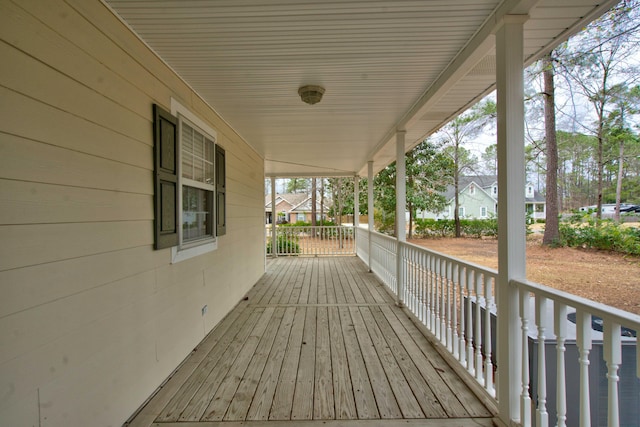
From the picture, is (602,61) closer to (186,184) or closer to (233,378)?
(186,184)

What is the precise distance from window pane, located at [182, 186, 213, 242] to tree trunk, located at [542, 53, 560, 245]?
26.0 ft

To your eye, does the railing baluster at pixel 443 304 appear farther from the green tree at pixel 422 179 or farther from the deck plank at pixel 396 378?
the green tree at pixel 422 179

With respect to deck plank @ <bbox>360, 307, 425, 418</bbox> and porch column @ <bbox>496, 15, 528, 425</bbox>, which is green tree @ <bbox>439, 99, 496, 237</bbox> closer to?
deck plank @ <bbox>360, 307, 425, 418</bbox>

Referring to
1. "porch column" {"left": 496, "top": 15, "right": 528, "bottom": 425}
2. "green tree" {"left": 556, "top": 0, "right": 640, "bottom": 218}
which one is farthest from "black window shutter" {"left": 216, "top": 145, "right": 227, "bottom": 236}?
"green tree" {"left": 556, "top": 0, "right": 640, "bottom": 218}

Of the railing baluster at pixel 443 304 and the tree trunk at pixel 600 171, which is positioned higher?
the tree trunk at pixel 600 171

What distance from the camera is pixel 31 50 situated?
1171mm

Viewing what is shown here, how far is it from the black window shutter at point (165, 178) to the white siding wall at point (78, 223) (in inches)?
2.5

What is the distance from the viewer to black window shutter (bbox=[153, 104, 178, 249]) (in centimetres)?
205

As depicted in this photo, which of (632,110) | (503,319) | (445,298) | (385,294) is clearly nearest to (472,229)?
(632,110)

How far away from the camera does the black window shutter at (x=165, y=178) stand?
205 cm

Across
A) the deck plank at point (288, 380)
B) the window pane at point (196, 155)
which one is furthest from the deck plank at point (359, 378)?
the window pane at point (196, 155)

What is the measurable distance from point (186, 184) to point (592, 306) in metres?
2.73

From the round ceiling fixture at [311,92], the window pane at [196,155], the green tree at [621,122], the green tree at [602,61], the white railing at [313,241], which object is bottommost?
the white railing at [313,241]

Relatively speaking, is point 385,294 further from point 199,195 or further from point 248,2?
point 248,2
